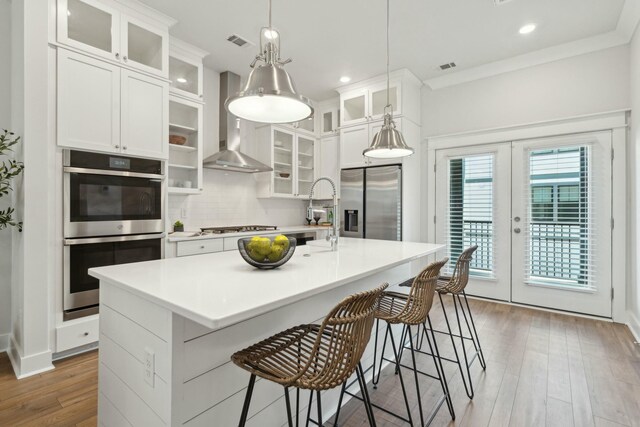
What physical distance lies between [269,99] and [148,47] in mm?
2081

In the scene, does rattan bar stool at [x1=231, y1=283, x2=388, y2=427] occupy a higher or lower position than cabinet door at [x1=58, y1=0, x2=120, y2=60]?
lower

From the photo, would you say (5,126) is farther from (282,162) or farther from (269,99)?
(282,162)

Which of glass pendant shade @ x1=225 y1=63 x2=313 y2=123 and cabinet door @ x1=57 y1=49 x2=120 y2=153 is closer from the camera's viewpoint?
glass pendant shade @ x1=225 y1=63 x2=313 y2=123

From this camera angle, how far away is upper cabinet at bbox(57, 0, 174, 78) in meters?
2.56

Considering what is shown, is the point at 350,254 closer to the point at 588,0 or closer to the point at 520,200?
the point at 520,200

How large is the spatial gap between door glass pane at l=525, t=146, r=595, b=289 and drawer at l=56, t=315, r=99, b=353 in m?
4.55

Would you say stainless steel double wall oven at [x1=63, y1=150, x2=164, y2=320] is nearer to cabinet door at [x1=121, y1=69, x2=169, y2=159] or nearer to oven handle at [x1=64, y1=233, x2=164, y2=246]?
oven handle at [x1=64, y1=233, x2=164, y2=246]

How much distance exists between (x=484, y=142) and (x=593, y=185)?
123cm

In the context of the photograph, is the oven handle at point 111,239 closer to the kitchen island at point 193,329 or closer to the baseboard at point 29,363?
the baseboard at point 29,363

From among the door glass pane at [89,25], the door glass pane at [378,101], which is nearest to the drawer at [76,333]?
the door glass pane at [89,25]

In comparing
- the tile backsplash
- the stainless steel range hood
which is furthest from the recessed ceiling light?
the tile backsplash

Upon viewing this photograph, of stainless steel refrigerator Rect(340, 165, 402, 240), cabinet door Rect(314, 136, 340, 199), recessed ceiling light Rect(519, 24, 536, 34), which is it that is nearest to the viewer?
recessed ceiling light Rect(519, 24, 536, 34)

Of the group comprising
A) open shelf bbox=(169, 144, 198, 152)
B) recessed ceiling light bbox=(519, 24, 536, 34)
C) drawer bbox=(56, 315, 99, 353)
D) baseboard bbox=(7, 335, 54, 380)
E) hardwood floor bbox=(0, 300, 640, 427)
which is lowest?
hardwood floor bbox=(0, 300, 640, 427)

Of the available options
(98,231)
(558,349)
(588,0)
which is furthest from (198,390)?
(588,0)
